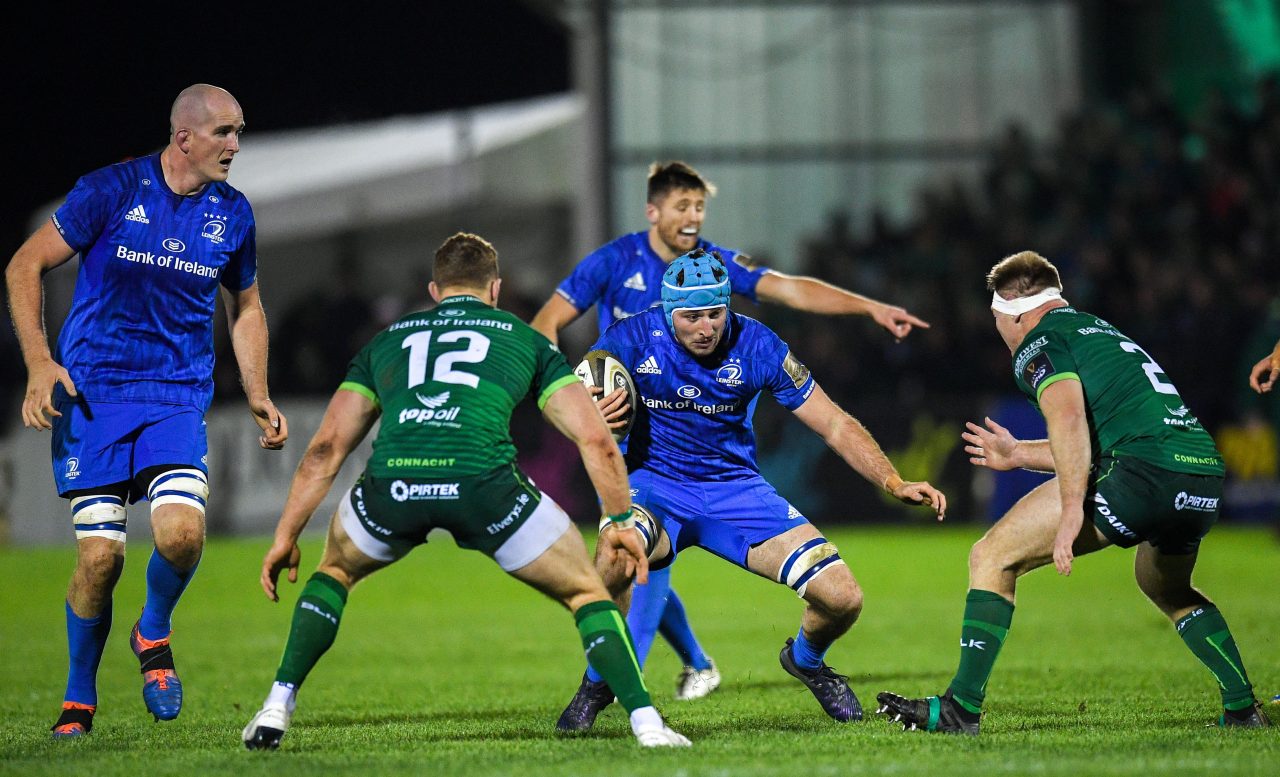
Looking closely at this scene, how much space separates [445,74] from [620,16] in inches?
126

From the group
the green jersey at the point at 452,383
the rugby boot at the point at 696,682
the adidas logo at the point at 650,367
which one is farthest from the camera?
the rugby boot at the point at 696,682

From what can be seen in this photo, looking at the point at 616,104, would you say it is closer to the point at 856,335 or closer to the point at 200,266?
the point at 856,335

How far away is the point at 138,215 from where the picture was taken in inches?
292

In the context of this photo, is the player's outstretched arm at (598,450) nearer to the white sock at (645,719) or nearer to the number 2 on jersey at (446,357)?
the number 2 on jersey at (446,357)

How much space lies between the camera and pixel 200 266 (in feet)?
24.7

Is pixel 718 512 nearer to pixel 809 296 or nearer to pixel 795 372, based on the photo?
pixel 795 372

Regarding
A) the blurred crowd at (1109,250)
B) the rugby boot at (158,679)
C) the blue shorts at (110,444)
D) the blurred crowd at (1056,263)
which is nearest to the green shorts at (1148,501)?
the blue shorts at (110,444)

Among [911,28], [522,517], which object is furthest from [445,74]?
[522,517]

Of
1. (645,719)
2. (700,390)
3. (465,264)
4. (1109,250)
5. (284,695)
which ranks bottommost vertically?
(1109,250)

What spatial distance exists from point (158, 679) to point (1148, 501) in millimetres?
4346

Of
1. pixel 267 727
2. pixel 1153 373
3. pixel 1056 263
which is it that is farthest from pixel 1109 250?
pixel 267 727

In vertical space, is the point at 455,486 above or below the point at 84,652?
above

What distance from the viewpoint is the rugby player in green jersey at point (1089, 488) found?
6656 mm

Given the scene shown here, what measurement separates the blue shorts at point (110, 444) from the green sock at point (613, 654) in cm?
216
